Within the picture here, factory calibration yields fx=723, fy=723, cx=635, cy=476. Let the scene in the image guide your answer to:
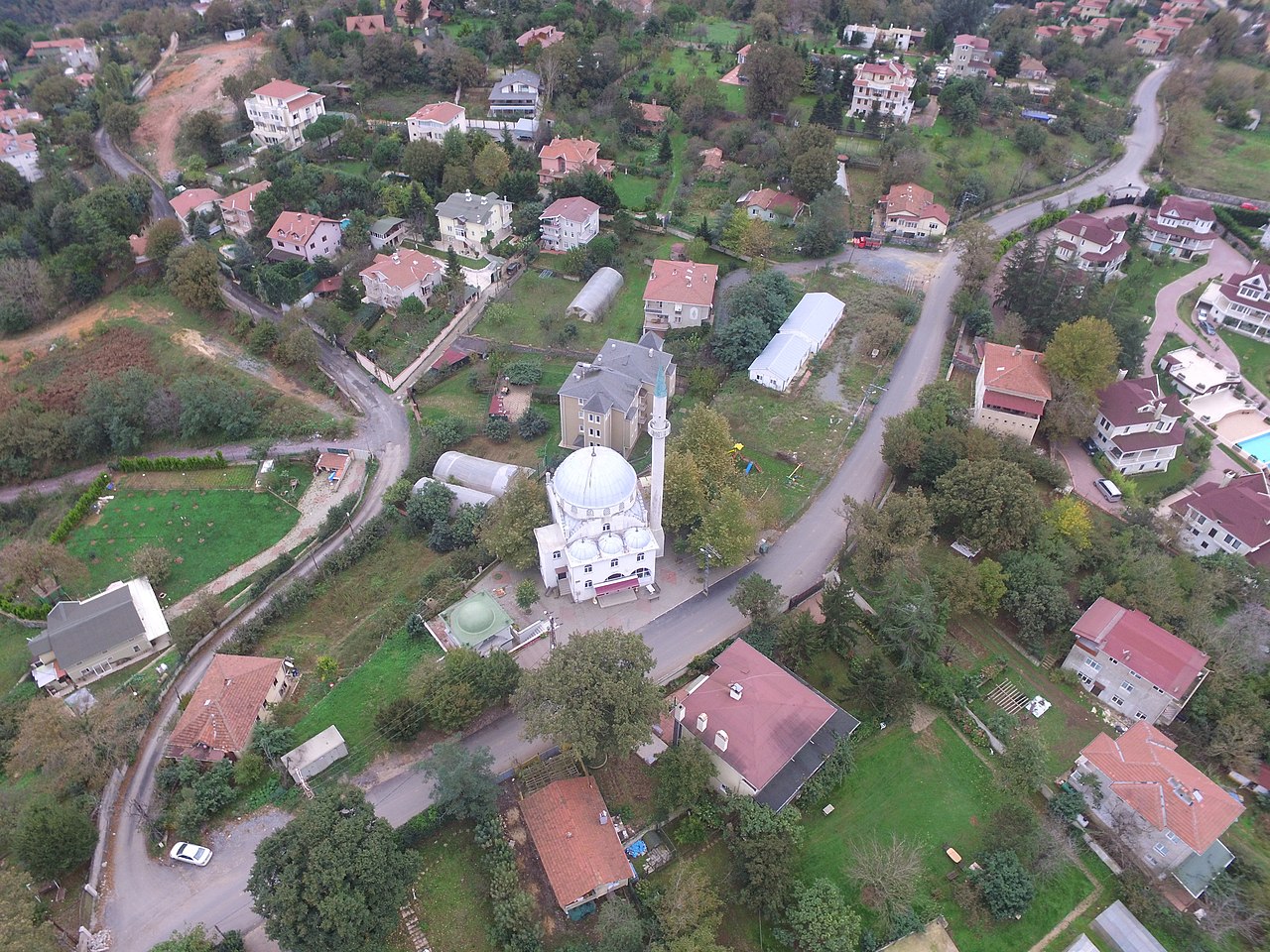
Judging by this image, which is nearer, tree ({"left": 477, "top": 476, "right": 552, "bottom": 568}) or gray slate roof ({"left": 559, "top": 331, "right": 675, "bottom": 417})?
tree ({"left": 477, "top": 476, "right": 552, "bottom": 568})

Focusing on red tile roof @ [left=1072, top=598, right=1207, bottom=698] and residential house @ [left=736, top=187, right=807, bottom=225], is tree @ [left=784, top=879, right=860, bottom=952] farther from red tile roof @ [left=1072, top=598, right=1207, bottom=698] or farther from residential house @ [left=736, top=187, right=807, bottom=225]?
residential house @ [left=736, top=187, right=807, bottom=225]

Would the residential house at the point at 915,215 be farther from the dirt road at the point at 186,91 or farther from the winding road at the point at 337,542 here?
the dirt road at the point at 186,91

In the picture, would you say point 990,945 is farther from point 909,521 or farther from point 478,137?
point 478,137

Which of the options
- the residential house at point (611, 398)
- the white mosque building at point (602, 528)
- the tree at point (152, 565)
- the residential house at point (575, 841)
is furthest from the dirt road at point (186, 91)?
the residential house at point (575, 841)

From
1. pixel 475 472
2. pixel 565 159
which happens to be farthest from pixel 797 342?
pixel 565 159

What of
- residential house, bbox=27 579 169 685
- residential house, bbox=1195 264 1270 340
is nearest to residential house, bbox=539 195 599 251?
residential house, bbox=27 579 169 685

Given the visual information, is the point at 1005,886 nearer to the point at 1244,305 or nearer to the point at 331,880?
the point at 331,880

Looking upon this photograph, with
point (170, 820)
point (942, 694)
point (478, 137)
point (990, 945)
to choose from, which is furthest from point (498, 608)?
point (478, 137)
